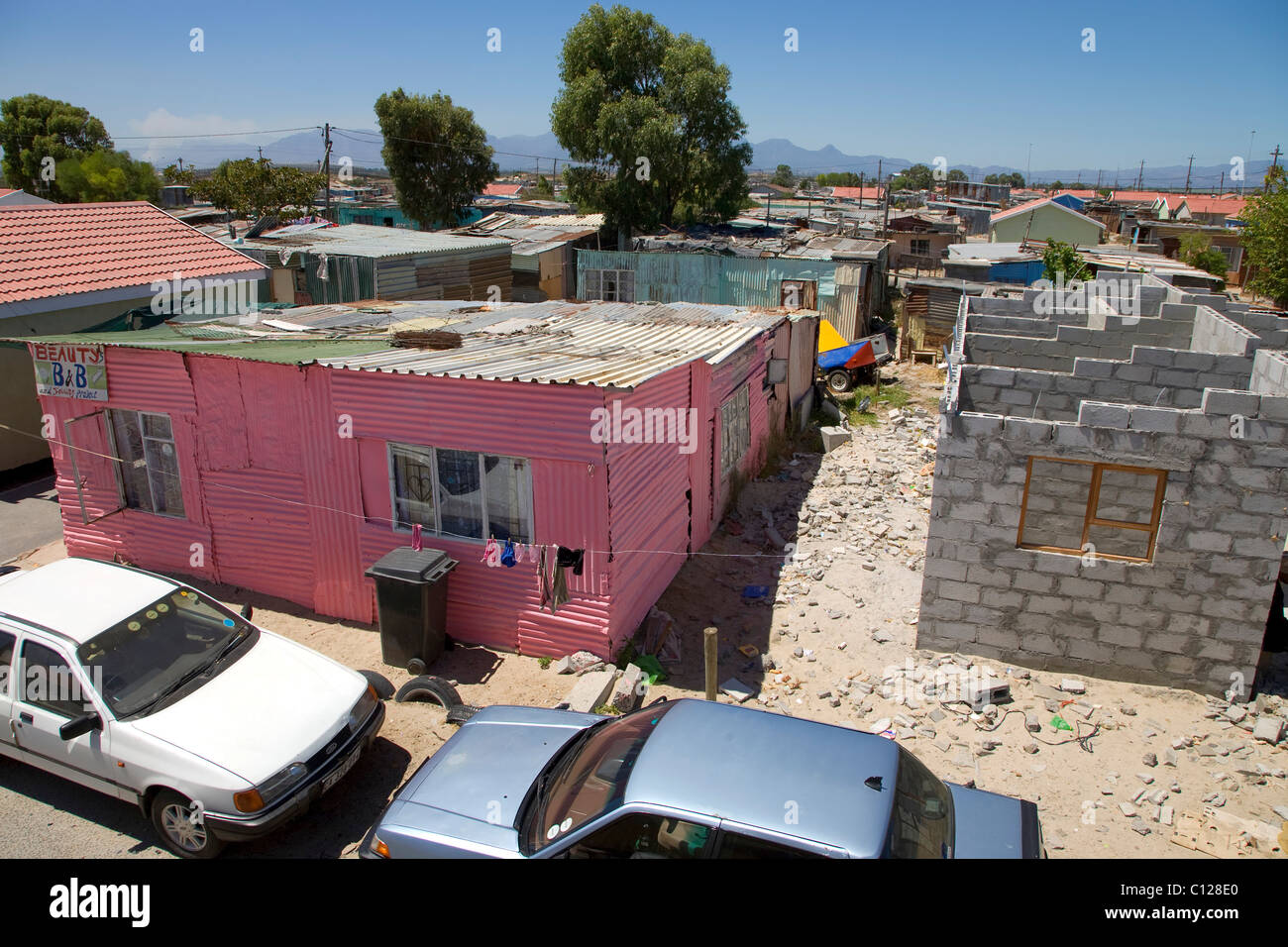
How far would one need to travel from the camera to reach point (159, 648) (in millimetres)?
6477

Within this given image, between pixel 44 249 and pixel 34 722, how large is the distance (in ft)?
38.6

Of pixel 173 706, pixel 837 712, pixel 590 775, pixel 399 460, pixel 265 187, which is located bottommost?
pixel 837 712

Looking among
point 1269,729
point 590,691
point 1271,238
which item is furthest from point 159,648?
point 1271,238

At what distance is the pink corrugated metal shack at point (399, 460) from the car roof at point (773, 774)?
3.39 m

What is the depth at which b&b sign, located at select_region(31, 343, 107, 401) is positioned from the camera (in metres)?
9.93

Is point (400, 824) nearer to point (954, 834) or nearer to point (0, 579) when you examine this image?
point (954, 834)

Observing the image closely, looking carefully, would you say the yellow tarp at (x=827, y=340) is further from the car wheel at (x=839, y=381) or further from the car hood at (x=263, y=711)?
the car hood at (x=263, y=711)

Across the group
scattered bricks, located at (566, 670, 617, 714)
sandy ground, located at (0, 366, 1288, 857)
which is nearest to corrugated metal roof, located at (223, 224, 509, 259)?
sandy ground, located at (0, 366, 1288, 857)

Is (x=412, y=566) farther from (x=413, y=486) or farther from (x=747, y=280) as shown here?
(x=747, y=280)

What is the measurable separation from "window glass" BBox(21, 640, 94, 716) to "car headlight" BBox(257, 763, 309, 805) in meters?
1.51

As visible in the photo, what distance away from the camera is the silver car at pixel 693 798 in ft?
13.6

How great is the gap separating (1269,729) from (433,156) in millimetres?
37081

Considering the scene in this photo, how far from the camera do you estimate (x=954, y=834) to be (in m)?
4.75
